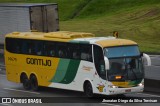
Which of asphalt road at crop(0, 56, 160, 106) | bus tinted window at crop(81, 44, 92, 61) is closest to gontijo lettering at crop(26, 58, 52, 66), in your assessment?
asphalt road at crop(0, 56, 160, 106)

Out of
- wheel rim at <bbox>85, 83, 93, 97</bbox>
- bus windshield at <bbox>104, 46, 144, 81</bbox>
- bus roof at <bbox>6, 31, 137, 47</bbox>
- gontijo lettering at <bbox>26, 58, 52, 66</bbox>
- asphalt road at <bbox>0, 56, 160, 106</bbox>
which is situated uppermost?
bus roof at <bbox>6, 31, 137, 47</bbox>

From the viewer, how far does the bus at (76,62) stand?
22.6 meters

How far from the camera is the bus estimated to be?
890 inches

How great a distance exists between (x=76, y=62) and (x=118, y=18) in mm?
47308

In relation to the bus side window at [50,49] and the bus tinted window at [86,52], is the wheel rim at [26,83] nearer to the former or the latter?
the bus side window at [50,49]

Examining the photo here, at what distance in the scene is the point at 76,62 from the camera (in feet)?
80.1

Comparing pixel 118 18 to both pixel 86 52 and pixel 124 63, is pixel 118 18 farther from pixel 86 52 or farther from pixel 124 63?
pixel 124 63

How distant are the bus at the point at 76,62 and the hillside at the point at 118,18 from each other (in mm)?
20044

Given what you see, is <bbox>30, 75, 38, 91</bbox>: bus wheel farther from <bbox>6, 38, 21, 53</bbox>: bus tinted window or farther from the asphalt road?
<bbox>6, 38, 21, 53</bbox>: bus tinted window

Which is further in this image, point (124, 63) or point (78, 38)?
point (78, 38)

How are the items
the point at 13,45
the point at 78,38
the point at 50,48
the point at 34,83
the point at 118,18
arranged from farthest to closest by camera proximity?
the point at 118,18 < the point at 13,45 < the point at 34,83 < the point at 50,48 < the point at 78,38

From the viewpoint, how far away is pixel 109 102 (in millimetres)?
22547

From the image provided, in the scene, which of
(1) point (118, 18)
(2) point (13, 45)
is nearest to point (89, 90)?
(2) point (13, 45)

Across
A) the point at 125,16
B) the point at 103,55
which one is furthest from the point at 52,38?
the point at 125,16
